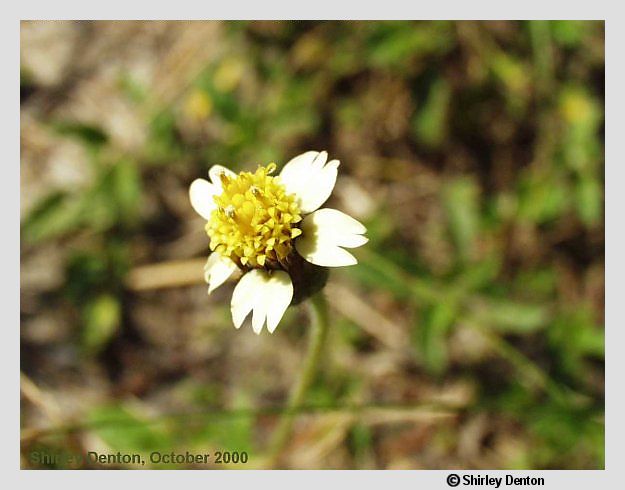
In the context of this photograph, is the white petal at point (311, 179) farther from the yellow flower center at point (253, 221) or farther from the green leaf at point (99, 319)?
the green leaf at point (99, 319)

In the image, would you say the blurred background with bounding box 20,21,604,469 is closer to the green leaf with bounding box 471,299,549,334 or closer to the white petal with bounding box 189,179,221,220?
the green leaf with bounding box 471,299,549,334

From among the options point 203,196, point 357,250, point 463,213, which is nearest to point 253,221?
point 203,196

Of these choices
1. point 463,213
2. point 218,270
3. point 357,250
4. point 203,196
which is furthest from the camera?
point 463,213

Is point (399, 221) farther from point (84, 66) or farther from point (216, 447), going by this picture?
point (84, 66)

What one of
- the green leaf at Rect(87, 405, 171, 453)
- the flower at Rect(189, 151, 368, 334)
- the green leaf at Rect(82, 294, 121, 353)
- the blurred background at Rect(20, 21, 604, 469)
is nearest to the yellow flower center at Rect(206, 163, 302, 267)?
the flower at Rect(189, 151, 368, 334)

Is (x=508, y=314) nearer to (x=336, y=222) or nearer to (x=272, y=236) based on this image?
(x=336, y=222)

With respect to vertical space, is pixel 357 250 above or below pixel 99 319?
above

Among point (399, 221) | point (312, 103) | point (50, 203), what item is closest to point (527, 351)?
point (399, 221)
